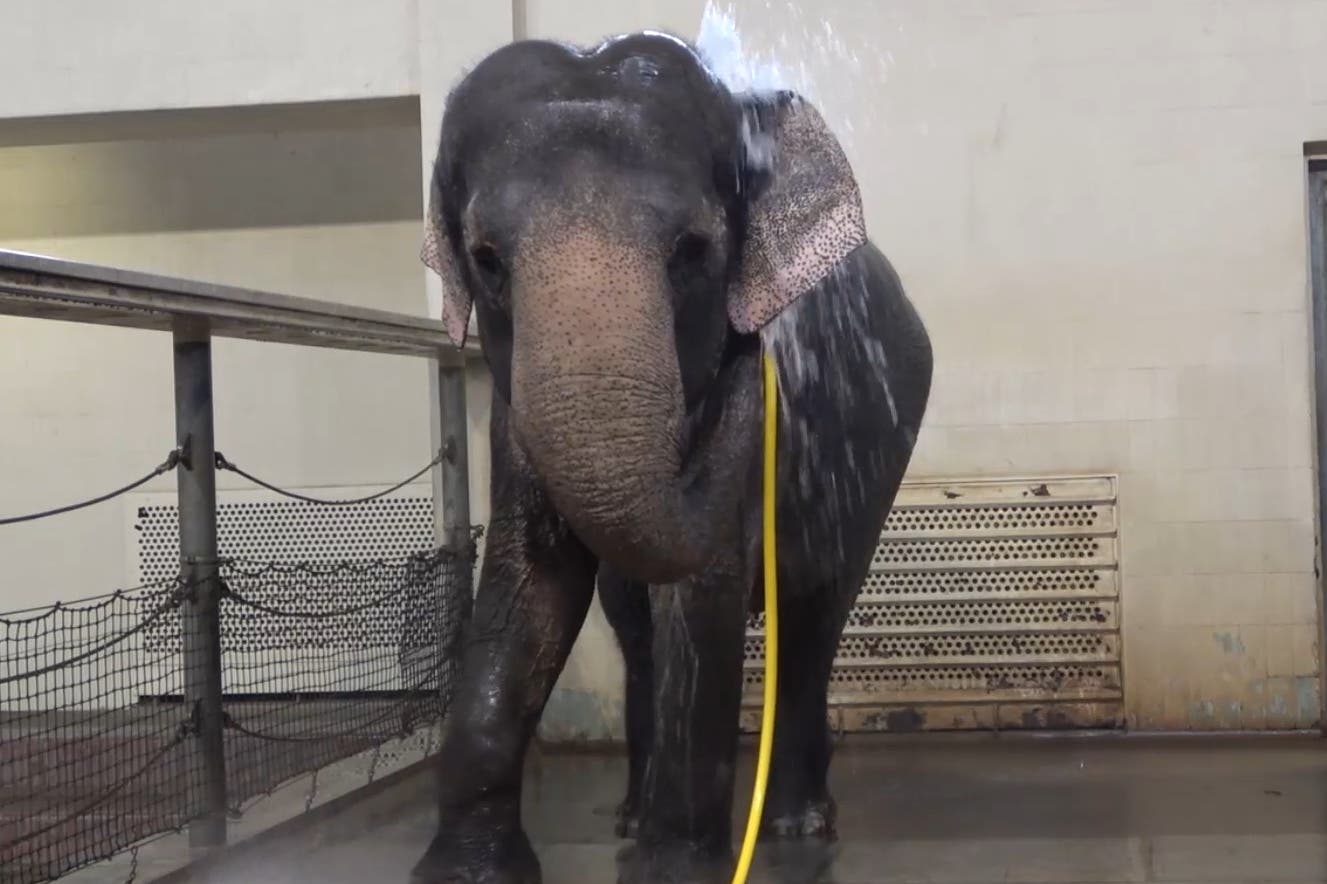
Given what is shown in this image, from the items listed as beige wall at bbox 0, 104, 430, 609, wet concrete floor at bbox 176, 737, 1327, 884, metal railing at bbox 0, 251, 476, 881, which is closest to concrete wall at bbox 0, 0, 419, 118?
beige wall at bbox 0, 104, 430, 609

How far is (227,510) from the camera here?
7.29 m

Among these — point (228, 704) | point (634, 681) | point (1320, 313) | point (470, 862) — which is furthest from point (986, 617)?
point (470, 862)

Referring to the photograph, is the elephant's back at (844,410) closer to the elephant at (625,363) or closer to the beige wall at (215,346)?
the elephant at (625,363)

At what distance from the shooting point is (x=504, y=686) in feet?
9.55

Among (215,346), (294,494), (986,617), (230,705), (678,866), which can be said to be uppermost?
(215,346)

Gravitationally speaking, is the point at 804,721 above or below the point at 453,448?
below

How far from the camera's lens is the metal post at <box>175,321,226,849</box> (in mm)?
3965

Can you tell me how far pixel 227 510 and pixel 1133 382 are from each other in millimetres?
3946

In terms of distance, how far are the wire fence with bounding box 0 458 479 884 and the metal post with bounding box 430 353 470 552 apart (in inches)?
3.4

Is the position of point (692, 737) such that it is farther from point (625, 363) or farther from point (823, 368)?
point (823, 368)

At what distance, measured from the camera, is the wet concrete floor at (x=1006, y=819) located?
3422 millimetres

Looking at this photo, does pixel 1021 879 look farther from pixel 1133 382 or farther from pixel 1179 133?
pixel 1179 133

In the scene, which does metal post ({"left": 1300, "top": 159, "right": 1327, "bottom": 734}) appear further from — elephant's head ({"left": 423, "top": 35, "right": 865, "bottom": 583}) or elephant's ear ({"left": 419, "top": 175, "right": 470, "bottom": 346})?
elephant's ear ({"left": 419, "top": 175, "right": 470, "bottom": 346})

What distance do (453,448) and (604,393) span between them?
328 centimetres
